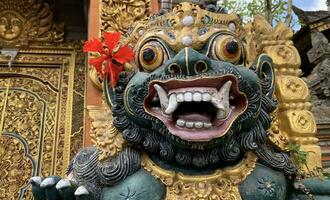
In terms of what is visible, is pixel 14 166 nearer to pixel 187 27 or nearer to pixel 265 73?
pixel 187 27

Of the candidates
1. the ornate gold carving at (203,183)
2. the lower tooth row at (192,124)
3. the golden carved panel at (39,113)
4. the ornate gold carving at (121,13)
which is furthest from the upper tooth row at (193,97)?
the golden carved panel at (39,113)

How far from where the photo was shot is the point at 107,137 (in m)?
2.55

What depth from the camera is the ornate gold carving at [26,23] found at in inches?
217

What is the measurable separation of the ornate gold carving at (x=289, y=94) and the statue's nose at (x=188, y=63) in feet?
2.67

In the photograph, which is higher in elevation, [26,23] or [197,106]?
[26,23]

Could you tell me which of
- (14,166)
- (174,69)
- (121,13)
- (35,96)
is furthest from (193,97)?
(35,96)

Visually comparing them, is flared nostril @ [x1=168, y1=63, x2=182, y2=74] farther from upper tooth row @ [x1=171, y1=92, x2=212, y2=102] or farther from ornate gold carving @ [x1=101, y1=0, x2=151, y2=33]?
ornate gold carving @ [x1=101, y1=0, x2=151, y2=33]

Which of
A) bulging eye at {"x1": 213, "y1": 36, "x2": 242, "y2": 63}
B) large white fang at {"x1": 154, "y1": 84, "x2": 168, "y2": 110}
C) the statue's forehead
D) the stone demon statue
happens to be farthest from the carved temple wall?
bulging eye at {"x1": 213, "y1": 36, "x2": 242, "y2": 63}

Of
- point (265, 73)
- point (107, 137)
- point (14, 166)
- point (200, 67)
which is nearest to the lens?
point (200, 67)

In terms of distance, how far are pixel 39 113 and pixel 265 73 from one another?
11.2ft

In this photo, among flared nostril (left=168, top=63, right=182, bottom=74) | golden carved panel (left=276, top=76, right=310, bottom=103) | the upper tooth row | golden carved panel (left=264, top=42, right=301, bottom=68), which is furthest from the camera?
golden carved panel (left=264, top=42, right=301, bottom=68)

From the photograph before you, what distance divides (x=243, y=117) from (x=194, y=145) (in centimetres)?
33

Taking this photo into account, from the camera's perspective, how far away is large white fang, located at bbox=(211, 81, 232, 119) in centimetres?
223

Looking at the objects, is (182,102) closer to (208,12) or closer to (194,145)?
(194,145)
